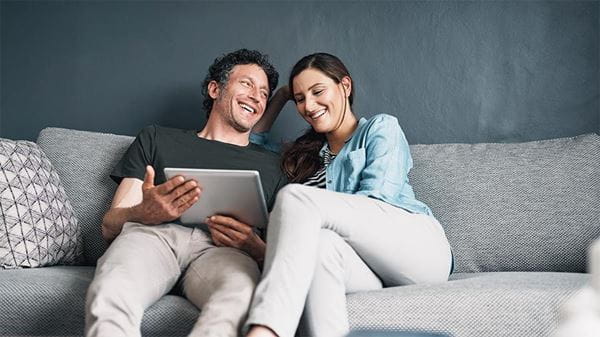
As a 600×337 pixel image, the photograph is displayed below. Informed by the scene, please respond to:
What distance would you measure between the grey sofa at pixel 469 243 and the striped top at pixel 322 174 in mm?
317

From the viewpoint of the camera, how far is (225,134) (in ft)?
8.79

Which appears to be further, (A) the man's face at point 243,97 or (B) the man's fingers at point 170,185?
(A) the man's face at point 243,97

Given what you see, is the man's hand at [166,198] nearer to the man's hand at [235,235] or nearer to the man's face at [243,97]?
the man's hand at [235,235]

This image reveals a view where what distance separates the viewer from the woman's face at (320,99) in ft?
8.32

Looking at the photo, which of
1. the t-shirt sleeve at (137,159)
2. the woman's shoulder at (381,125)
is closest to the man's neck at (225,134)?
the t-shirt sleeve at (137,159)

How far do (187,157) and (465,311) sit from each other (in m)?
1.12

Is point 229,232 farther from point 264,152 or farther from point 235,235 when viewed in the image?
point 264,152

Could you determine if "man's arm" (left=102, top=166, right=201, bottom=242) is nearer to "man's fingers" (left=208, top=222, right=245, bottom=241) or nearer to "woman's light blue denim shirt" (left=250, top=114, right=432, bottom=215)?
"man's fingers" (left=208, top=222, right=245, bottom=241)

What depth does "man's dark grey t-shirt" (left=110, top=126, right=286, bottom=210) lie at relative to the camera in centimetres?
247

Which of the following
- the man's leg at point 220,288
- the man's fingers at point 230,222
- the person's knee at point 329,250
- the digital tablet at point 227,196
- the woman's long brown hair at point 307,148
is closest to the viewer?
the man's leg at point 220,288

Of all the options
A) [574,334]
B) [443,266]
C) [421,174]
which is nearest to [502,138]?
[421,174]

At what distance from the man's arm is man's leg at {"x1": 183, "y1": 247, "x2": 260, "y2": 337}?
6.6 inches

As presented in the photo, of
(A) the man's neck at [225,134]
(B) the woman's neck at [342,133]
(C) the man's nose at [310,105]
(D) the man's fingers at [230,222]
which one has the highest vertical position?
(C) the man's nose at [310,105]

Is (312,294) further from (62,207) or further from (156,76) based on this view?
(156,76)
